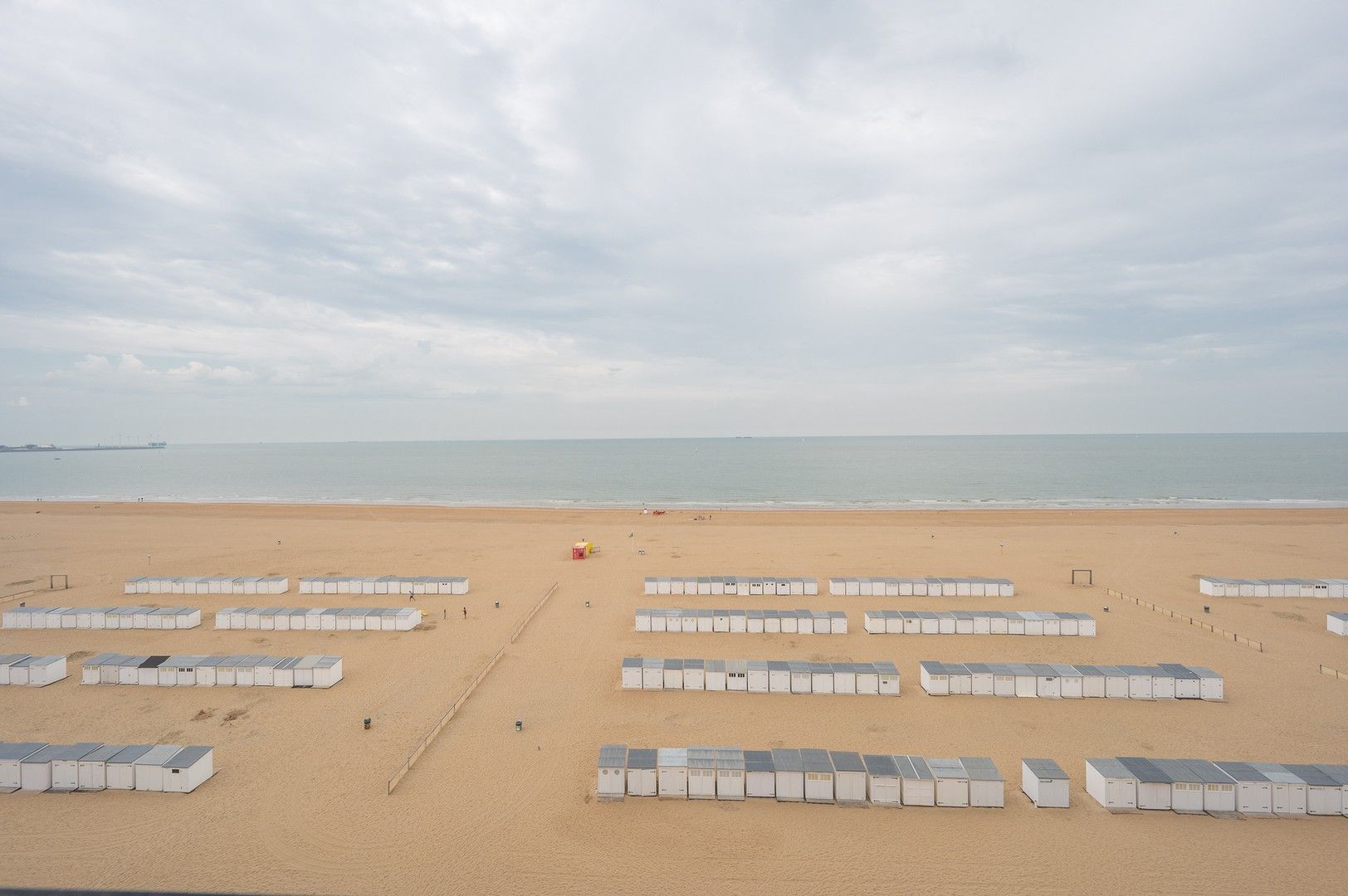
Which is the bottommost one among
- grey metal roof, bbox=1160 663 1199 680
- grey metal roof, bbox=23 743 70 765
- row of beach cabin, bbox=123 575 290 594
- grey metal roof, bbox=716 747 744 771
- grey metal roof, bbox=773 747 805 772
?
grey metal roof, bbox=1160 663 1199 680

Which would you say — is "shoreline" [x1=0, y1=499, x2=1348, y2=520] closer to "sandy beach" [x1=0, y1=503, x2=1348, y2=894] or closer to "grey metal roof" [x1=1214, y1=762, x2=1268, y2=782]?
"sandy beach" [x1=0, y1=503, x2=1348, y2=894]

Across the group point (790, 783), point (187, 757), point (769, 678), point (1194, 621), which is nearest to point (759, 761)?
point (790, 783)

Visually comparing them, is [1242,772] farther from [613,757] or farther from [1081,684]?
[613,757]

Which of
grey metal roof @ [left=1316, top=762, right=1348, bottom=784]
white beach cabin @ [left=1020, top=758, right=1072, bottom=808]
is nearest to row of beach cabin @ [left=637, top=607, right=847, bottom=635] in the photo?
white beach cabin @ [left=1020, top=758, right=1072, bottom=808]

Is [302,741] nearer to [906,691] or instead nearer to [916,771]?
[916,771]

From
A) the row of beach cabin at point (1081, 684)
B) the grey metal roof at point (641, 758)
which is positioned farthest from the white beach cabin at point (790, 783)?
the row of beach cabin at point (1081, 684)

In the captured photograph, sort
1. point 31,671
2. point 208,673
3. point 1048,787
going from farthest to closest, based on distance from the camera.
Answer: point 208,673
point 31,671
point 1048,787
